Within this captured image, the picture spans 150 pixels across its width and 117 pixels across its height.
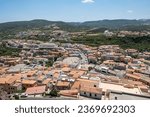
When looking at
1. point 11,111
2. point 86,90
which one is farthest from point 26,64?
point 11,111

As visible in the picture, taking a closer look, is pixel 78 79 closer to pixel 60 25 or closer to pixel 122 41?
pixel 122 41

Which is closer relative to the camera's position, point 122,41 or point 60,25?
point 122,41

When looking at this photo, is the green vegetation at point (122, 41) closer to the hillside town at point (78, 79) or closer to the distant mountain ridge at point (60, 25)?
the hillside town at point (78, 79)

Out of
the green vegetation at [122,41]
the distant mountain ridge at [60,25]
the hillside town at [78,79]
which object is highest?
the distant mountain ridge at [60,25]

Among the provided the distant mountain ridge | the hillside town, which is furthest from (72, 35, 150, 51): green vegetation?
the distant mountain ridge

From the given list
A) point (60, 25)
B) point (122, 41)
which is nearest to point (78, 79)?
point (122, 41)

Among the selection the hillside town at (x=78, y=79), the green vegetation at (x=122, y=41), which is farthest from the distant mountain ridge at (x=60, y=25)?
the hillside town at (x=78, y=79)

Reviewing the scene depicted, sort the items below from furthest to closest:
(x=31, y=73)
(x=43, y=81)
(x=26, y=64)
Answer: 1. (x=26, y=64)
2. (x=31, y=73)
3. (x=43, y=81)

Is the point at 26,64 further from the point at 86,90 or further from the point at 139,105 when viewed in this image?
the point at 139,105

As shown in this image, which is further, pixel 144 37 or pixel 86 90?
pixel 144 37

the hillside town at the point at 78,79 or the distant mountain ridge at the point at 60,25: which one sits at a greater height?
the distant mountain ridge at the point at 60,25

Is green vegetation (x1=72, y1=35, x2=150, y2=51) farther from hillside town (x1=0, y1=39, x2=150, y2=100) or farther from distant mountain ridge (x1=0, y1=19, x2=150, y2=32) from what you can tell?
distant mountain ridge (x1=0, y1=19, x2=150, y2=32)
